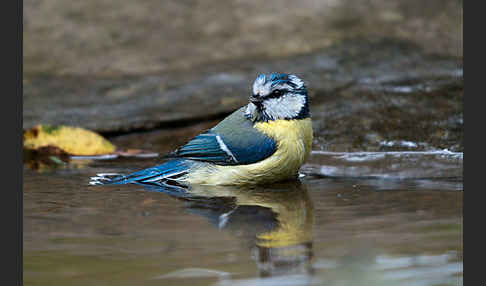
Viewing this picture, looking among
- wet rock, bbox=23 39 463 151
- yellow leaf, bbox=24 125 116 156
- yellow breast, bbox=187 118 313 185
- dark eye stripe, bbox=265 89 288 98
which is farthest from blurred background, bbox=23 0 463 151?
dark eye stripe, bbox=265 89 288 98

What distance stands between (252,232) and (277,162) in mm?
1067

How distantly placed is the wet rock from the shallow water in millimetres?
743

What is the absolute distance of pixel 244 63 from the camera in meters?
6.94

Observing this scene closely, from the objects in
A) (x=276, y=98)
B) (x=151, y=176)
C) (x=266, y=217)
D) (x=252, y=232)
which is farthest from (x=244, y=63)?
(x=252, y=232)

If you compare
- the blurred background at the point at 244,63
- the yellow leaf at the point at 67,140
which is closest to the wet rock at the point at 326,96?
the blurred background at the point at 244,63

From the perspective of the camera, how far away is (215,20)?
797 cm

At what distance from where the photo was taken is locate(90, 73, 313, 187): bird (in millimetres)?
3945

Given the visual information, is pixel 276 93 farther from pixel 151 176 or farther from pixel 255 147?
pixel 151 176

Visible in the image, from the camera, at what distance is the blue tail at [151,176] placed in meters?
4.09

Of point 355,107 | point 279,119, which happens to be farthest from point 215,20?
point 279,119

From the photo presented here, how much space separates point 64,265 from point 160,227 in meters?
0.63

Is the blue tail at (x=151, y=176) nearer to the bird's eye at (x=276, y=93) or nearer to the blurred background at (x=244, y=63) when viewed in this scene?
the bird's eye at (x=276, y=93)

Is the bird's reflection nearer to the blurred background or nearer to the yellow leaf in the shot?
the blurred background

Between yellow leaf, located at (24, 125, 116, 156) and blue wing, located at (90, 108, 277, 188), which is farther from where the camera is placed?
yellow leaf, located at (24, 125, 116, 156)
